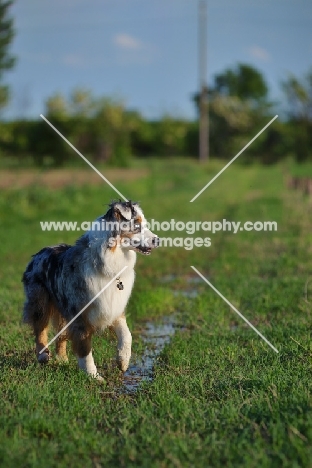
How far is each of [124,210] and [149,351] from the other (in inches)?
75.2

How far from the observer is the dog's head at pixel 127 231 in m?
5.51

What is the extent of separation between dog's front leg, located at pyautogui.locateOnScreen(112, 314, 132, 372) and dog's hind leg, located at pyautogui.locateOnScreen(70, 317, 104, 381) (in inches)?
10.8

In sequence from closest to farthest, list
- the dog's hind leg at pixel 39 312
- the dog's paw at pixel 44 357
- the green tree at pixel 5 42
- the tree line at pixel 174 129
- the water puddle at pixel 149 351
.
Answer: the water puddle at pixel 149 351 < the dog's paw at pixel 44 357 < the dog's hind leg at pixel 39 312 < the green tree at pixel 5 42 < the tree line at pixel 174 129

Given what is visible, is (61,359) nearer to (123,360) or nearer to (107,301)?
(123,360)

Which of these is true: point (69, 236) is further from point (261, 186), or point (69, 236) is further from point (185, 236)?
point (261, 186)

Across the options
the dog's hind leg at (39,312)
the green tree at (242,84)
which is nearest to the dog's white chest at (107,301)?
the dog's hind leg at (39,312)

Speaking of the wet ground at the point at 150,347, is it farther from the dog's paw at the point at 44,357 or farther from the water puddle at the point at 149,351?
the dog's paw at the point at 44,357

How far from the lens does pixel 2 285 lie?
9961 millimetres

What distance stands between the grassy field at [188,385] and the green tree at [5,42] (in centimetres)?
1052

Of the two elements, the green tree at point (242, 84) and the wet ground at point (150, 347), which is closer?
the wet ground at point (150, 347)

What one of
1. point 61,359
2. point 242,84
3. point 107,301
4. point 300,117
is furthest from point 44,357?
point 242,84

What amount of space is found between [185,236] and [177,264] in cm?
426

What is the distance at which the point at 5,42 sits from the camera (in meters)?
21.0

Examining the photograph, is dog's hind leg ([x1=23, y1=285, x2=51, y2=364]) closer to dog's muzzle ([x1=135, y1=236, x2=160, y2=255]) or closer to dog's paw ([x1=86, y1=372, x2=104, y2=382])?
dog's paw ([x1=86, y1=372, x2=104, y2=382])
